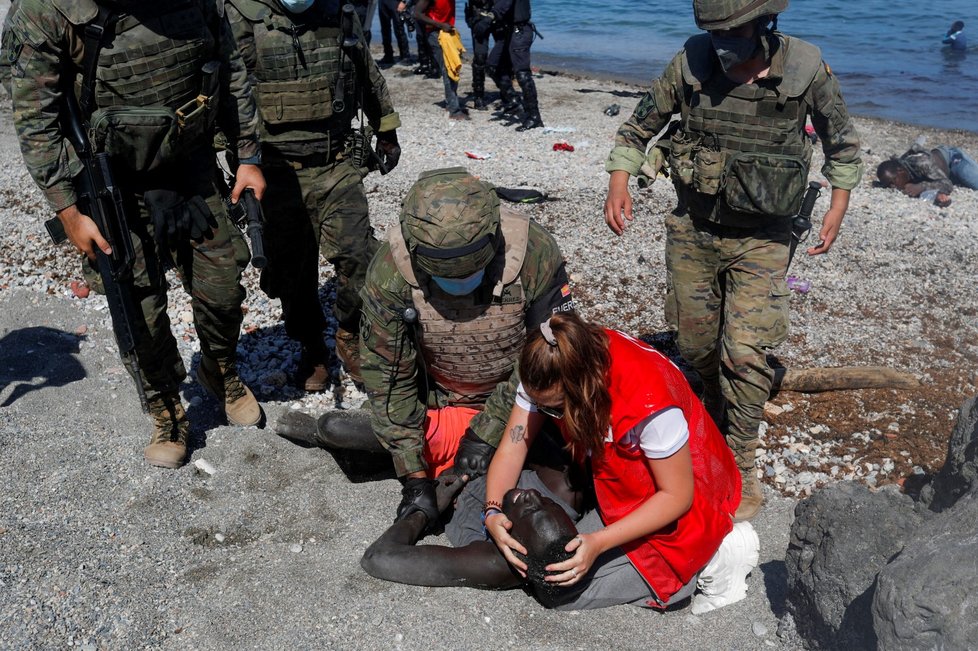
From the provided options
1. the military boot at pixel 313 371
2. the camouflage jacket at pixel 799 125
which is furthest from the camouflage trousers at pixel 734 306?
the military boot at pixel 313 371

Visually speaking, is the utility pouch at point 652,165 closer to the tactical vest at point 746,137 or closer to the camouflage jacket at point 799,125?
the camouflage jacket at point 799,125

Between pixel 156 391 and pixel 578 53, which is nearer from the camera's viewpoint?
pixel 156 391

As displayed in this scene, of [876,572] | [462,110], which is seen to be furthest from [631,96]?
[876,572]

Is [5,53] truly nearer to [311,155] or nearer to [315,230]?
[311,155]

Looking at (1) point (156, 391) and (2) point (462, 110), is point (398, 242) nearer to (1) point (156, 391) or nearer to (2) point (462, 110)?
(1) point (156, 391)

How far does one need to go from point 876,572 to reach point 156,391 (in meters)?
2.96

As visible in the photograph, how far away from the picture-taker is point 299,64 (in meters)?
4.03

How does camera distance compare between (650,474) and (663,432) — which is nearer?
(663,432)

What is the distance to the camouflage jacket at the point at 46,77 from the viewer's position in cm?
301

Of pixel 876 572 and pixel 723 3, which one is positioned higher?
pixel 723 3

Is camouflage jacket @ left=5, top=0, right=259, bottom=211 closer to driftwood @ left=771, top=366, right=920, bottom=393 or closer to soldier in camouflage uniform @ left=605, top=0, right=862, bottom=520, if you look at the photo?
soldier in camouflage uniform @ left=605, top=0, right=862, bottom=520

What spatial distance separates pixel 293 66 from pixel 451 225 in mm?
1761

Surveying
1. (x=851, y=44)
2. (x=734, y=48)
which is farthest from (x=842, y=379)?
(x=851, y=44)

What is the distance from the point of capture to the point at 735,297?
351 cm
